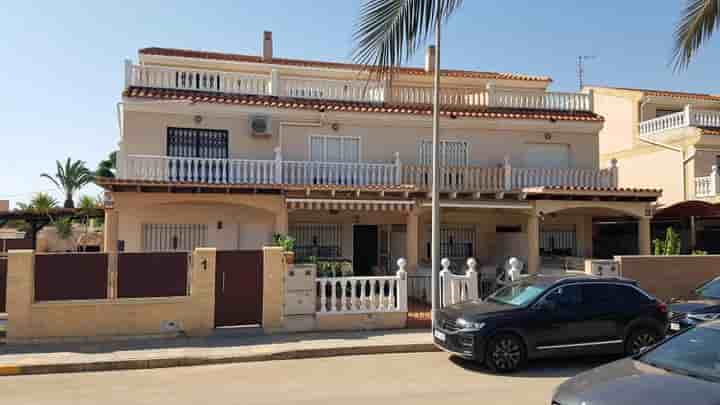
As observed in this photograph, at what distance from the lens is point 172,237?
16.7m

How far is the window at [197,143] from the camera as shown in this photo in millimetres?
16562

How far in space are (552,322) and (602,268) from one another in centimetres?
565

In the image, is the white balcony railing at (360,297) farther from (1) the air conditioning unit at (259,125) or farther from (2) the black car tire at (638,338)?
(1) the air conditioning unit at (259,125)

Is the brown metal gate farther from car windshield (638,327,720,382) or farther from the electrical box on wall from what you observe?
car windshield (638,327,720,382)

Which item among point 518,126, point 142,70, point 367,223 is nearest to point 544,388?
point 367,223

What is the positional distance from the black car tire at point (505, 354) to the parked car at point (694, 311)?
362 centimetres

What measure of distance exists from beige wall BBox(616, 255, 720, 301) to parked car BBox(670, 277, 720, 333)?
228cm

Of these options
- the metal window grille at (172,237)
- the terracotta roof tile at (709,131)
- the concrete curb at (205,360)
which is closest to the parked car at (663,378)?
the concrete curb at (205,360)

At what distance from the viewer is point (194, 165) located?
1549 centimetres

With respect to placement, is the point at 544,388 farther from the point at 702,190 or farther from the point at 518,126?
A: the point at 702,190

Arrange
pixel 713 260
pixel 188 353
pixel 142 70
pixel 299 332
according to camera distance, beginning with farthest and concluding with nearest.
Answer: pixel 142 70 → pixel 713 260 → pixel 299 332 → pixel 188 353

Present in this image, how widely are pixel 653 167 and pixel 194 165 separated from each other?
70.0ft

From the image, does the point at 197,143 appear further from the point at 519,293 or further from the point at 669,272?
the point at 669,272

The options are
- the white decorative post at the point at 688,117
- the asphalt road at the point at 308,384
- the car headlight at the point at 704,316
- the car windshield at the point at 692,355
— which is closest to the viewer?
the car windshield at the point at 692,355
